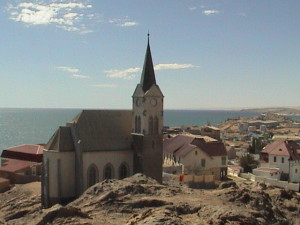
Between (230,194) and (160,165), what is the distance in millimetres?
16903

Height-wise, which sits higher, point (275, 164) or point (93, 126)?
point (93, 126)

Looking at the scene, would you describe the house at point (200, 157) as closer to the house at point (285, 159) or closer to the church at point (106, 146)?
the house at point (285, 159)

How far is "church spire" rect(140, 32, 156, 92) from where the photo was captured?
44031mm

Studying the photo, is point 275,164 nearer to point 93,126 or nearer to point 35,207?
point 93,126

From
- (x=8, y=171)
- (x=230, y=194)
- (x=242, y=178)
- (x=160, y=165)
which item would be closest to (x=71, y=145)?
(x=160, y=165)

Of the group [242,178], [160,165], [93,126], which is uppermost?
[93,126]

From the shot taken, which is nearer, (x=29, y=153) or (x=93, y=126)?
(x=93, y=126)

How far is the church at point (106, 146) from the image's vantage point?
133ft

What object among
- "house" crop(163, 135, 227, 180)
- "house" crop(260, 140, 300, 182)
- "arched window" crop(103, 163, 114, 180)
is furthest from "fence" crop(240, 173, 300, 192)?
"arched window" crop(103, 163, 114, 180)

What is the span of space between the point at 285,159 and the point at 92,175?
91.3 ft

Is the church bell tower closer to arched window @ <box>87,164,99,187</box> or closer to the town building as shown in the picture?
arched window @ <box>87,164,99,187</box>

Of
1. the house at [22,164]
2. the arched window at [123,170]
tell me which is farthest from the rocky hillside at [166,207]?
the house at [22,164]

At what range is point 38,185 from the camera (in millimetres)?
47719

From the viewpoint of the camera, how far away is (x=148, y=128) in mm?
43156
